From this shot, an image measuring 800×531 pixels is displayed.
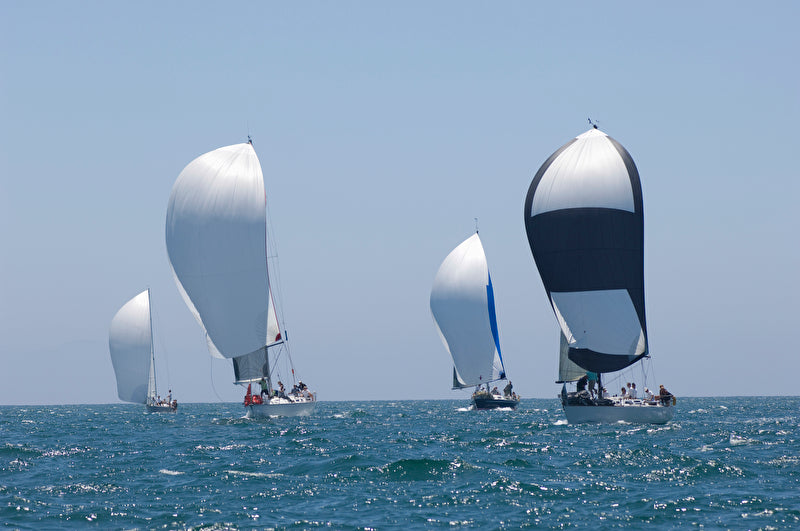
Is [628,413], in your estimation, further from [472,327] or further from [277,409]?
[472,327]

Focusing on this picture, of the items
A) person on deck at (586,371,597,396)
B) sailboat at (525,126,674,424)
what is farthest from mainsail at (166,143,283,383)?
person on deck at (586,371,597,396)

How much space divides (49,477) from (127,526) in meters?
7.74

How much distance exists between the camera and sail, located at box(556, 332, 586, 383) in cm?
5141

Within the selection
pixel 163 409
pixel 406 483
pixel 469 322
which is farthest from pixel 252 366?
pixel 406 483

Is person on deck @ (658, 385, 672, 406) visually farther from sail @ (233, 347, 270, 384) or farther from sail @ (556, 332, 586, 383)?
sail @ (233, 347, 270, 384)

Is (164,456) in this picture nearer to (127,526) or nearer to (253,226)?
(127,526)

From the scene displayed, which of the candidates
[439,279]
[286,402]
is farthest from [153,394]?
[286,402]

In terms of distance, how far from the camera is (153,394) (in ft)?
268

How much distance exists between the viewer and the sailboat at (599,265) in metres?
42.8

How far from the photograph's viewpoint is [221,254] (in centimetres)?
4731

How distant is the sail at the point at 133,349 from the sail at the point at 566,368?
142 feet

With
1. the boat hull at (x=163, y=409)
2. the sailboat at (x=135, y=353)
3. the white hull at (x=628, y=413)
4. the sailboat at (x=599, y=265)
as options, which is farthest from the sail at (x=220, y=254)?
the sailboat at (x=135, y=353)

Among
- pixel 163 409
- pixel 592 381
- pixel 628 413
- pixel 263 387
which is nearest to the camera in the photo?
pixel 628 413

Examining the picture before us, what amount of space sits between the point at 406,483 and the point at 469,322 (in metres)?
48.3
